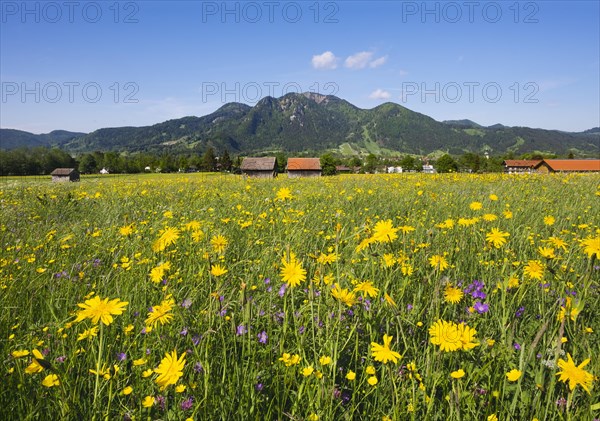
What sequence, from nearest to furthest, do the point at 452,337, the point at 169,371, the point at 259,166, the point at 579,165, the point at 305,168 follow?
the point at 169,371 → the point at 452,337 → the point at 579,165 → the point at 259,166 → the point at 305,168

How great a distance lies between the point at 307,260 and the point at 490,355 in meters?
1.67

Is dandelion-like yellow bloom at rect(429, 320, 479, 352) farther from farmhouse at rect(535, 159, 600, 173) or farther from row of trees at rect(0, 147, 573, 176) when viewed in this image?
row of trees at rect(0, 147, 573, 176)

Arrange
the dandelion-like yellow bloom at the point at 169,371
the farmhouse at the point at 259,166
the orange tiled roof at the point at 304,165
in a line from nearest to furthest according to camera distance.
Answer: the dandelion-like yellow bloom at the point at 169,371, the farmhouse at the point at 259,166, the orange tiled roof at the point at 304,165

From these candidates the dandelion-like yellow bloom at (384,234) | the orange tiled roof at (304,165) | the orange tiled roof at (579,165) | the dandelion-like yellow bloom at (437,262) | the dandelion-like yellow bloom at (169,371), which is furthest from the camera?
the orange tiled roof at (304,165)

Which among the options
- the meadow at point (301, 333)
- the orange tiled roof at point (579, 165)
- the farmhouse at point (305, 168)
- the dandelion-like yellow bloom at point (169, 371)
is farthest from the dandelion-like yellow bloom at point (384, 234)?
the farmhouse at point (305, 168)

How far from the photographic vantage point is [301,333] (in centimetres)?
184

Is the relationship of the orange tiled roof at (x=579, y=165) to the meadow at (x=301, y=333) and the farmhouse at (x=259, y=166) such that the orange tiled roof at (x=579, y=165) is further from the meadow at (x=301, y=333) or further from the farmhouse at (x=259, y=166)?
the meadow at (x=301, y=333)

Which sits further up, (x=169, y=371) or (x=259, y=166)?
(x=259, y=166)

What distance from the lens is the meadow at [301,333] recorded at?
1.30m

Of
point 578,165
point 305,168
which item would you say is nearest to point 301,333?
point 578,165

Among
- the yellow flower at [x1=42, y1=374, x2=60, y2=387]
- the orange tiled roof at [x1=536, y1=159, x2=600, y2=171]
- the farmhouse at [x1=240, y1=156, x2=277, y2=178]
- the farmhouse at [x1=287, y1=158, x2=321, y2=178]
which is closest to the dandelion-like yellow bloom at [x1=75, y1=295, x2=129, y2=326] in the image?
the yellow flower at [x1=42, y1=374, x2=60, y2=387]

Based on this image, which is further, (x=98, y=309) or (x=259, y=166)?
(x=259, y=166)

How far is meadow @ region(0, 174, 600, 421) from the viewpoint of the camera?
1305mm

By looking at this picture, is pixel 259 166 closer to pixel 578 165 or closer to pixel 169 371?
pixel 578 165
